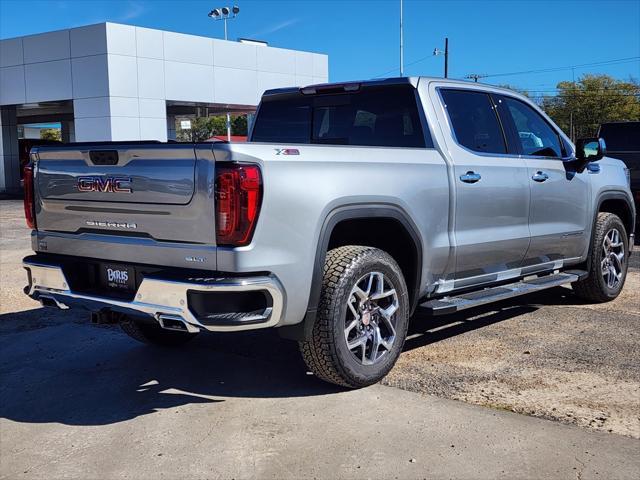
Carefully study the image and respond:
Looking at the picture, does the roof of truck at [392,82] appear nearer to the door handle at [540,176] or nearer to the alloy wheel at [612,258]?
the door handle at [540,176]

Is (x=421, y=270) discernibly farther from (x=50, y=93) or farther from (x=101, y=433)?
(x=50, y=93)

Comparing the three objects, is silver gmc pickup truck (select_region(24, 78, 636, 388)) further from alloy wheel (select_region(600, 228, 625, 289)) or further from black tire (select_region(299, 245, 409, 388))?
alloy wheel (select_region(600, 228, 625, 289))

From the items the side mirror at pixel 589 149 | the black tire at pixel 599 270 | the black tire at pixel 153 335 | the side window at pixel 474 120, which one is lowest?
the black tire at pixel 153 335

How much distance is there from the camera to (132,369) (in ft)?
17.3

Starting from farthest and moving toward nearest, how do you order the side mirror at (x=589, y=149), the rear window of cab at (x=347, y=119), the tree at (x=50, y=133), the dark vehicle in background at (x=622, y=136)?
the tree at (x=50, y=133)
the dark vehicle in background at (x=622, y=136)
the side mirror at (x=589, y=149)
the rear window of cab at (x=347, y=119)

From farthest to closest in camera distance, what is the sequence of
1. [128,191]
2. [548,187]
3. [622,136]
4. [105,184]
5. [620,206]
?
[622,136] < [620,206] < [548,187] < [105,184] < [128,191]

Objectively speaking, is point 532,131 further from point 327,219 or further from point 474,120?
point 327,219

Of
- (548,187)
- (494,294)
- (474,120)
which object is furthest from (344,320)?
(548,187)

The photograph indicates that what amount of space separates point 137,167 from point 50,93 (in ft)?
80.5

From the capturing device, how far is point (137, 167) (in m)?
4.18

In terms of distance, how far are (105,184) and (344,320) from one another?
1.67 meters

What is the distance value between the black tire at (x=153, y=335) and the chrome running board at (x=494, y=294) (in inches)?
81.0

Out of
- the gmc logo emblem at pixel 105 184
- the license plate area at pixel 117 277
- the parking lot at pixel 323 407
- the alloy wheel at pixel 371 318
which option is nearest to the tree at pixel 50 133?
the parking lot at pixel 323 407

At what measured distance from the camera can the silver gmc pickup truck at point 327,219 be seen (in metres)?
3.92
